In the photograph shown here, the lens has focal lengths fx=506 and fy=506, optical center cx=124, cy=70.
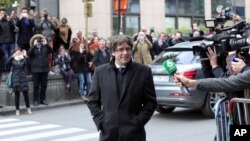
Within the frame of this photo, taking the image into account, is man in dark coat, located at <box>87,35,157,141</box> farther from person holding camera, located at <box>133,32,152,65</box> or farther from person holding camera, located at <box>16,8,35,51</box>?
person holding camera, located at <box>133,32,152,65</box>

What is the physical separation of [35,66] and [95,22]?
48.4 ft

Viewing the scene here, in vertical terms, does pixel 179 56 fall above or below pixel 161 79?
above

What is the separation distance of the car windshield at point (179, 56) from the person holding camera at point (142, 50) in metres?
4.89

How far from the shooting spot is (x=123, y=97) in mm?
4652

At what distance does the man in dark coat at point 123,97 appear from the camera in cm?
464

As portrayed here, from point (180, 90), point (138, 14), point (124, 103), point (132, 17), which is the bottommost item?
point (180, 90)

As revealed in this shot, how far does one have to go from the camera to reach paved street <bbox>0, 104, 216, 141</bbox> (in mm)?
9672

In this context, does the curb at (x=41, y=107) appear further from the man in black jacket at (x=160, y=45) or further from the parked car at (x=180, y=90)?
the parked car at (x=180, y=90)

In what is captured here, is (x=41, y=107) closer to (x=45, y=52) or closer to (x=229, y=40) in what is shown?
(x=45, y=52)

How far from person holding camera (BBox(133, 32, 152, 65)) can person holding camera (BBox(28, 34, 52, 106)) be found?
11.5 feet

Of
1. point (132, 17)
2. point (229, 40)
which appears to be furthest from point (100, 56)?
point (132, 17)

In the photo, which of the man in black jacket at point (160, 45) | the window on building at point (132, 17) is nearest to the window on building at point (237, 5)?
the window on building at point (132, 17)

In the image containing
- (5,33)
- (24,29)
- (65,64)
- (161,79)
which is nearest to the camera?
(161,79)

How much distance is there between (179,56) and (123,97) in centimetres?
700
